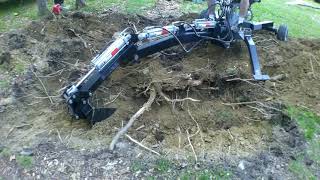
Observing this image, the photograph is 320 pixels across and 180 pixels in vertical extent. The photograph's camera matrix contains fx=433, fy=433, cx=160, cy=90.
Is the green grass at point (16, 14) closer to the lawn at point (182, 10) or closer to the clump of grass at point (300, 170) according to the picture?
the lawn at point (182, 10)

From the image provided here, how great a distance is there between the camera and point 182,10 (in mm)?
9500

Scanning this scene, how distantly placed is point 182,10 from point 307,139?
200 inches

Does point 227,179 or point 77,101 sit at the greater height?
point 77,101

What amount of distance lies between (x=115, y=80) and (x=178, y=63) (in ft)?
3.52

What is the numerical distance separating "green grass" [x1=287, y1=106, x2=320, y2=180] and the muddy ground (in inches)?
3.5

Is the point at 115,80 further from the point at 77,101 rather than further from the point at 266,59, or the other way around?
the point at 266,59

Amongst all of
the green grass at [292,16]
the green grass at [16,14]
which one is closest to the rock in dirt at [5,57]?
the green grass at [16,14]

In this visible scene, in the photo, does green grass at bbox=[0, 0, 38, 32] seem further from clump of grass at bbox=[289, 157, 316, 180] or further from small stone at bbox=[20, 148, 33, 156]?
clump of grass at bbox=[289, 157, 316, 180]

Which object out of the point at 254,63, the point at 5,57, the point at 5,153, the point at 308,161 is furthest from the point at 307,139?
the point at 5,57

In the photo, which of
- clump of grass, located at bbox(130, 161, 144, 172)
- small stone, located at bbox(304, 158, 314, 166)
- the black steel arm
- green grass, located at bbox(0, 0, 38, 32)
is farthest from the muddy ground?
green grass, located at bbox(0, 0, 38, 32)

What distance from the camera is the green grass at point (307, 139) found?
4.76m

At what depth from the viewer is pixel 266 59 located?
6.84 m

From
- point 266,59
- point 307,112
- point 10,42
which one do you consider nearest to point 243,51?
point 266,59

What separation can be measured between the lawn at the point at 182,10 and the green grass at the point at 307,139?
3.24 m
